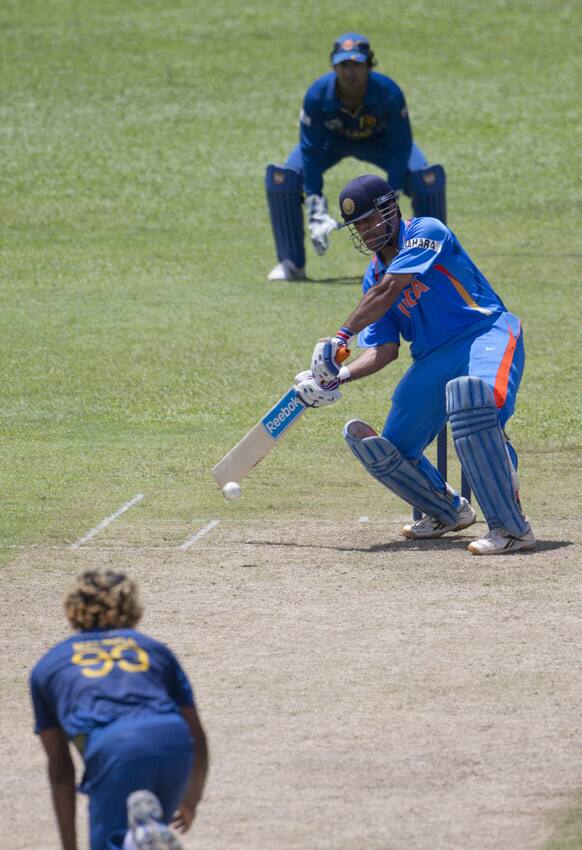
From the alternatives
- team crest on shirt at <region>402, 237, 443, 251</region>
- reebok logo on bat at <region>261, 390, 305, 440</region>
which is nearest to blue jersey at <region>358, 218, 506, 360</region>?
team crest on shirt at <region>402, 237, 443, 251</region>

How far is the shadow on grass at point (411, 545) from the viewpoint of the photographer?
864 cm

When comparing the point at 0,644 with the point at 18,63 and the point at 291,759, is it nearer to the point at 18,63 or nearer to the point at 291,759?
the point at 291,759

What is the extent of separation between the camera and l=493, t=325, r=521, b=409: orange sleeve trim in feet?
27.0

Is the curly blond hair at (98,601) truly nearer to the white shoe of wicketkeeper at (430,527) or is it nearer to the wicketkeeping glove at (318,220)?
the white shoe of wicketkeeper at (430,527)

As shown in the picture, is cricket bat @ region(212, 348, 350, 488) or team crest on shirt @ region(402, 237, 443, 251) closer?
team crest on shirt @ region(402, 237, 443, 251)

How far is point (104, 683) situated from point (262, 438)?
14.5 feet

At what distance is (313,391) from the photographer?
859 cm

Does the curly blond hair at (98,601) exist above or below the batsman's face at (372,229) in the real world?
below

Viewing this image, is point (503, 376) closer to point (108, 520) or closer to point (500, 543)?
point (500, 543)

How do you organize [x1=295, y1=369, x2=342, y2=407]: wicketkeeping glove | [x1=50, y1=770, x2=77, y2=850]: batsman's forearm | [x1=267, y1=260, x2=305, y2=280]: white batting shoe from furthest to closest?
[x1=267, y1=260, x2=305, y2=280]: white batting shoe < [x1=295, y1=369, x2=342, y2=407]: wicketkeeping glove < [x1=50, y1=770, x2=77, y2=850]: batsman's forearm

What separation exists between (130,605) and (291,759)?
1457mm

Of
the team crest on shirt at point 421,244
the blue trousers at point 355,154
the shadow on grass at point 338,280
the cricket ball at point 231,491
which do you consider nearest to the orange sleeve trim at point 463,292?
the team crest on shirt at point 421,244

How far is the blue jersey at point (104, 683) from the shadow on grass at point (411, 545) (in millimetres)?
4003

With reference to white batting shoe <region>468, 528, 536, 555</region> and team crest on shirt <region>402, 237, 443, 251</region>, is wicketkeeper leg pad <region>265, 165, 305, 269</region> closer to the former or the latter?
team crest on shirt <region>402, 237, 443, 251</region>
